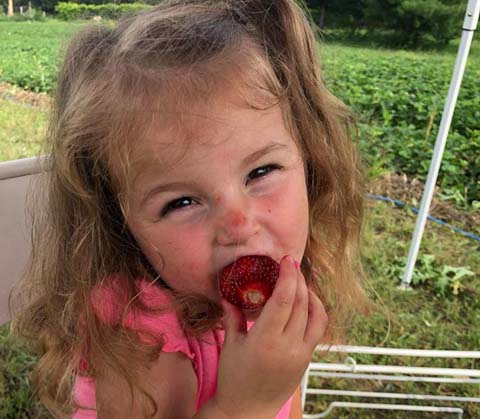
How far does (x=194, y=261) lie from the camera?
3.29 ft

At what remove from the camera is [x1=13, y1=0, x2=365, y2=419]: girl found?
98 cm

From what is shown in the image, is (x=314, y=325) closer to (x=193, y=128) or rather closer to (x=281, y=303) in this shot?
(x=281, y=303)

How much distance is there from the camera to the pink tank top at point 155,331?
1.16m

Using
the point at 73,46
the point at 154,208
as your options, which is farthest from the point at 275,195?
the point at 73,46

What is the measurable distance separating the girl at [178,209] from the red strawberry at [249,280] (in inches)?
0.8

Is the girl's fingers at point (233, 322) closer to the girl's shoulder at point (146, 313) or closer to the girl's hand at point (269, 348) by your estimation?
the girl's hand at point (269, 348)

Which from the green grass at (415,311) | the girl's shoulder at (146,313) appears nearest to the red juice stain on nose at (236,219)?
the girl's shoulder at (146,313)

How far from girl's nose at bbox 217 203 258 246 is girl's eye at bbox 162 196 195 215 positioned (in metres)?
0.06

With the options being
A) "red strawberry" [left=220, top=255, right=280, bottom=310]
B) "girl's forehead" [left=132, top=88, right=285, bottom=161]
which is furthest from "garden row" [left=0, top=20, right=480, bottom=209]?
"red strawberry" [left=220, top=255, right=280, bottom=310]

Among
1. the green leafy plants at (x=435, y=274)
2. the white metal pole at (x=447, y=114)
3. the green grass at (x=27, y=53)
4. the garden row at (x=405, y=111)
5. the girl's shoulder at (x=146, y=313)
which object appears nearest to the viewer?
the girl's shoulder at (x=146, y=313)

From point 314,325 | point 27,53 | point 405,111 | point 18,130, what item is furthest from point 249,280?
point 27,53

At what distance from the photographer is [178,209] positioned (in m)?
1.01

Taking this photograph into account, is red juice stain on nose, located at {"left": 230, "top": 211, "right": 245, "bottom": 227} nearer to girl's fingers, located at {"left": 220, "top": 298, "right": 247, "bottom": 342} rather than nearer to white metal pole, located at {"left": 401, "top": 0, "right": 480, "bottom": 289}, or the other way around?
girl's fingers, located at {"left": 220, "top": 298, "right": 247, "bottom": 342}

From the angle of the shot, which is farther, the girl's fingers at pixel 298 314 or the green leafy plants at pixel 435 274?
the green leafy plants at pixel 435 274
